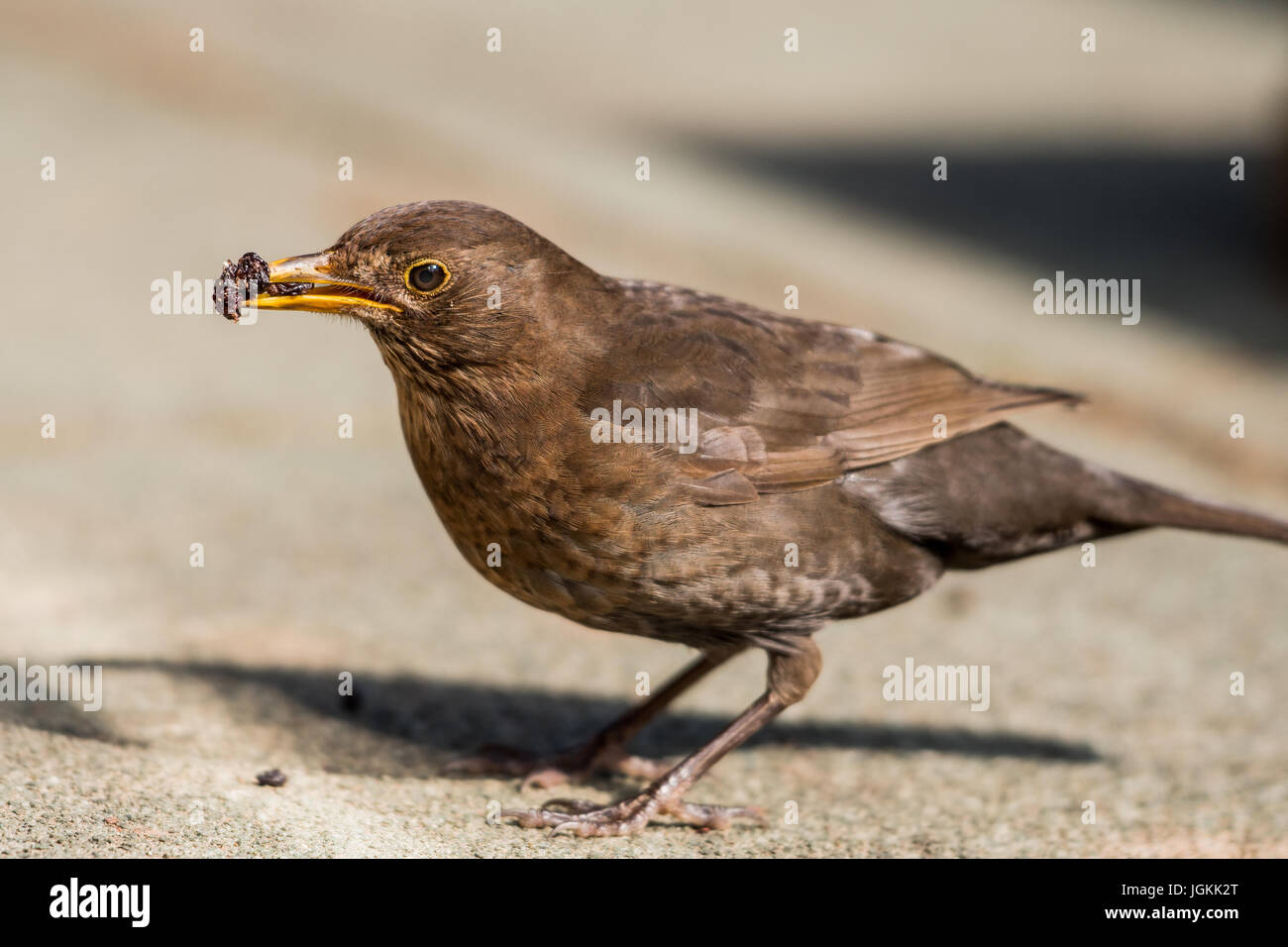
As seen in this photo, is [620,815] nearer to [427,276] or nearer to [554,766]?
[554,766]

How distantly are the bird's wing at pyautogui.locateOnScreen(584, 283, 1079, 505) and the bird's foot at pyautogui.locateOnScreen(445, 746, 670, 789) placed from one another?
3.40ft

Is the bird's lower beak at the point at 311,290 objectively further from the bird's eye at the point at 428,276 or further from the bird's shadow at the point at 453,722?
the bird's shadow at the point at 453,722

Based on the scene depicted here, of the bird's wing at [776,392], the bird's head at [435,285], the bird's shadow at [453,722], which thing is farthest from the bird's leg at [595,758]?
the bird's head at [435,285]

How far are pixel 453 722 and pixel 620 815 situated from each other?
101 centimetres

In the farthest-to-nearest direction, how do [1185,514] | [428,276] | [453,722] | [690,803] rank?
1. [453,722]
2. [1185,514]
3. [690,803]
4. [428,276]

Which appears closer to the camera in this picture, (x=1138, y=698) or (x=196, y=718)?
(x=196, y=718)

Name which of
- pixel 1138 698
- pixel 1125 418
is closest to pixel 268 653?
pixel 1138 698

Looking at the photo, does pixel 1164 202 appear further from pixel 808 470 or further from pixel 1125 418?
pixel 808 470

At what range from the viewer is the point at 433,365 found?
11.9ft

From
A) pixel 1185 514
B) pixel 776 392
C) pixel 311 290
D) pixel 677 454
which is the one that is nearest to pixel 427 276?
pixel 311 290

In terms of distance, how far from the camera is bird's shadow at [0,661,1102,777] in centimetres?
443

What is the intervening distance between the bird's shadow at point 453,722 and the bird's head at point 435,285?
4.25ft

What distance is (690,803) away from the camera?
400 cm

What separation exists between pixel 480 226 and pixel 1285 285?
686 centimetres
